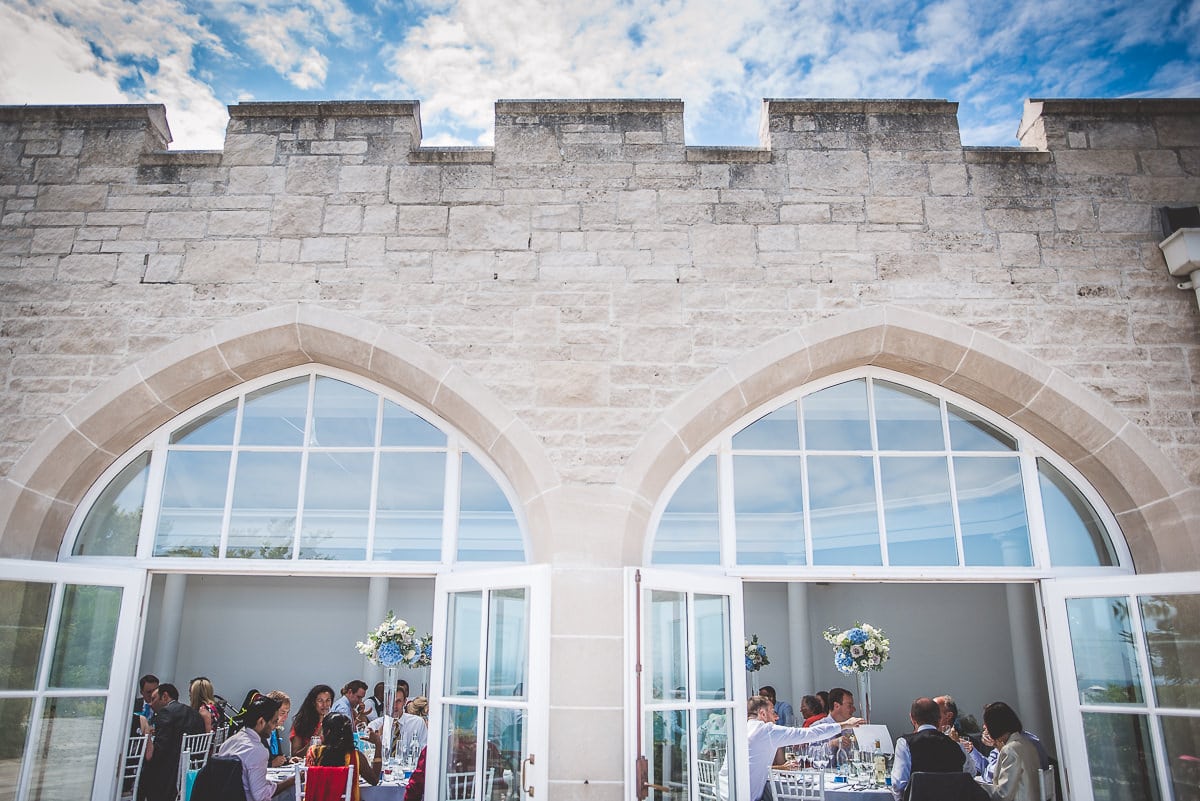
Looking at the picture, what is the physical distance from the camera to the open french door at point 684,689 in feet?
12.7

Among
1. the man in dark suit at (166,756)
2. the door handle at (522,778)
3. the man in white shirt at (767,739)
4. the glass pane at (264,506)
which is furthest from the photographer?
the man in dark suit at (166,756)

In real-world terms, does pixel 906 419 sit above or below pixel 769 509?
above

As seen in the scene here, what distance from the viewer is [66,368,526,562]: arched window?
4.50 meters

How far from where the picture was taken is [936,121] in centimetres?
493

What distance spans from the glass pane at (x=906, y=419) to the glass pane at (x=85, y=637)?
4078mm

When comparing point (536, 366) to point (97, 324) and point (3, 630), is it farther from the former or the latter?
point (3, 630)

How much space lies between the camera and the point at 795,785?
17.9 ft

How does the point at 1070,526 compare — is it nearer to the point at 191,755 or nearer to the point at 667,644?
the point at 667,644

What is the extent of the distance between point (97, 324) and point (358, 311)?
1.38 metres

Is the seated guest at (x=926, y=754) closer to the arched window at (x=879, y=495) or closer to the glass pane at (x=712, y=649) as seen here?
the arched window at (x=879, y=495)

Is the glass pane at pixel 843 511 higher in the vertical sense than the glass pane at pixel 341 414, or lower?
lower

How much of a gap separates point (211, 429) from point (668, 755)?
9.78ft

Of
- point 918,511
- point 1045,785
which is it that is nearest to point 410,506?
point 918,511

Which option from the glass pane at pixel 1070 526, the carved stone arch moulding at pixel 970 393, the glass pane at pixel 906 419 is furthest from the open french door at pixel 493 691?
the glass pane at pixel 1070 526
